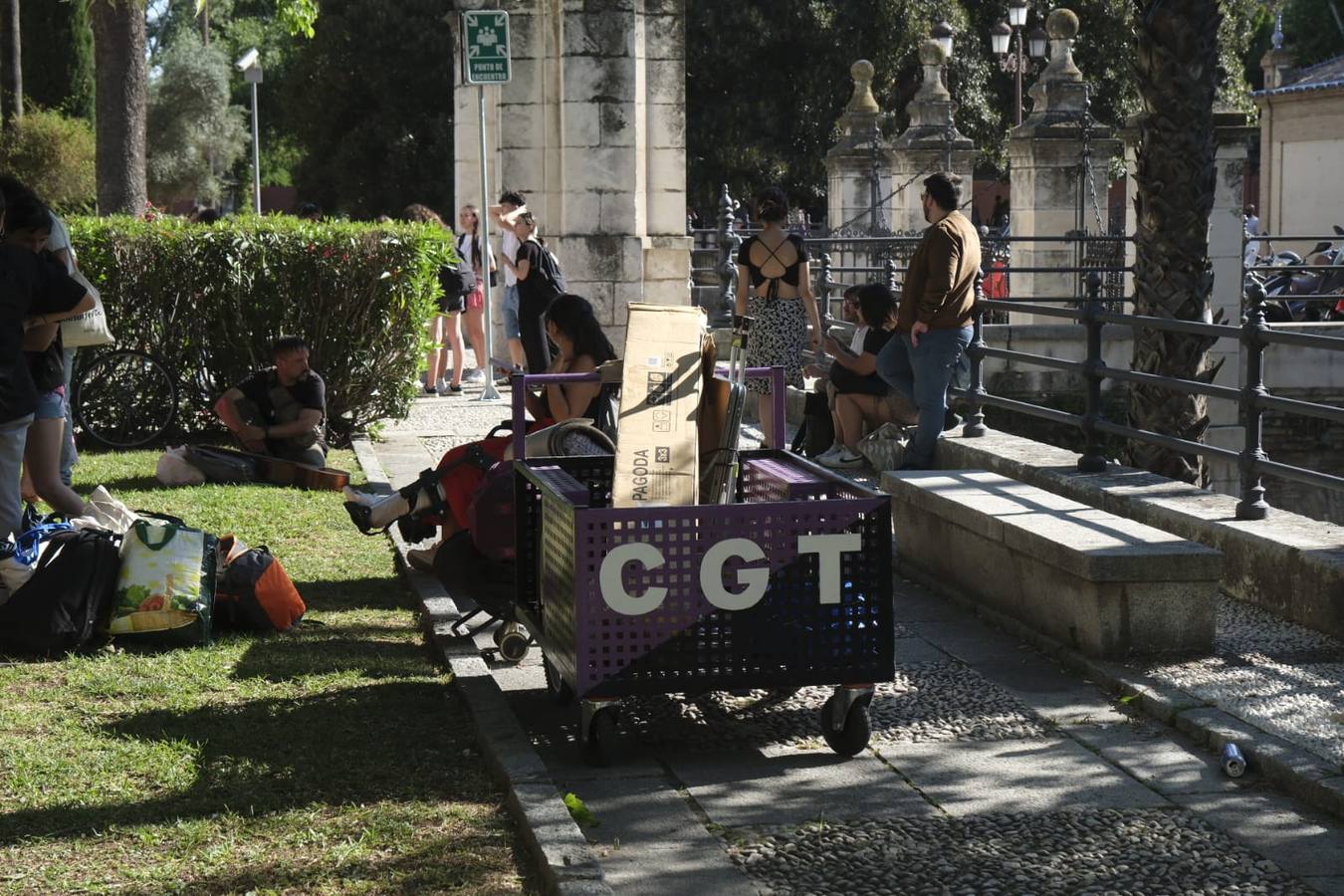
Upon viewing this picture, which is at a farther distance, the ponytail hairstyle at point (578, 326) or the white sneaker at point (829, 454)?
the white sneaker at point (829, 454)

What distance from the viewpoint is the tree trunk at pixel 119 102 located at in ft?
58.7

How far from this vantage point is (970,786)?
550 cm

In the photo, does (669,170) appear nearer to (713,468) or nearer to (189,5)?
(713,468)

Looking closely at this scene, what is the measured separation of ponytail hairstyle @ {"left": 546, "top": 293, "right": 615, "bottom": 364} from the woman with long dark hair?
3909 mm

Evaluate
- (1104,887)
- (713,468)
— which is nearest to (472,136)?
(713,468)

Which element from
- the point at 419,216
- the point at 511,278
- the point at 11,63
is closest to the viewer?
the point at 419,216

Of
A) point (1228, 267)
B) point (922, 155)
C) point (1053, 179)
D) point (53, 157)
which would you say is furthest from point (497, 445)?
point (53, 157)

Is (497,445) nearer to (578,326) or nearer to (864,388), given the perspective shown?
(578,326)

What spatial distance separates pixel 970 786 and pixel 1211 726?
95cm

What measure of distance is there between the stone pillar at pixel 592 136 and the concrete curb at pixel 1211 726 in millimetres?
11299

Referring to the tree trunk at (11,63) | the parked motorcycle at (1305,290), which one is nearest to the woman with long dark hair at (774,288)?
the parked motorcycle at (1305,290)

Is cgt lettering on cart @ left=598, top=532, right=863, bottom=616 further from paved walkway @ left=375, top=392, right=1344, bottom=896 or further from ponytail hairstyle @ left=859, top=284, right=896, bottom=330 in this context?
ponytail hairstyle @ left=859, top=284, right=896, bottom=330

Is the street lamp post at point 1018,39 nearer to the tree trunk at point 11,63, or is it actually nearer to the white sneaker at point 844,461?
the tree trunk at point 11,63

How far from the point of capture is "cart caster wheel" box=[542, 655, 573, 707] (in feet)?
20.7
